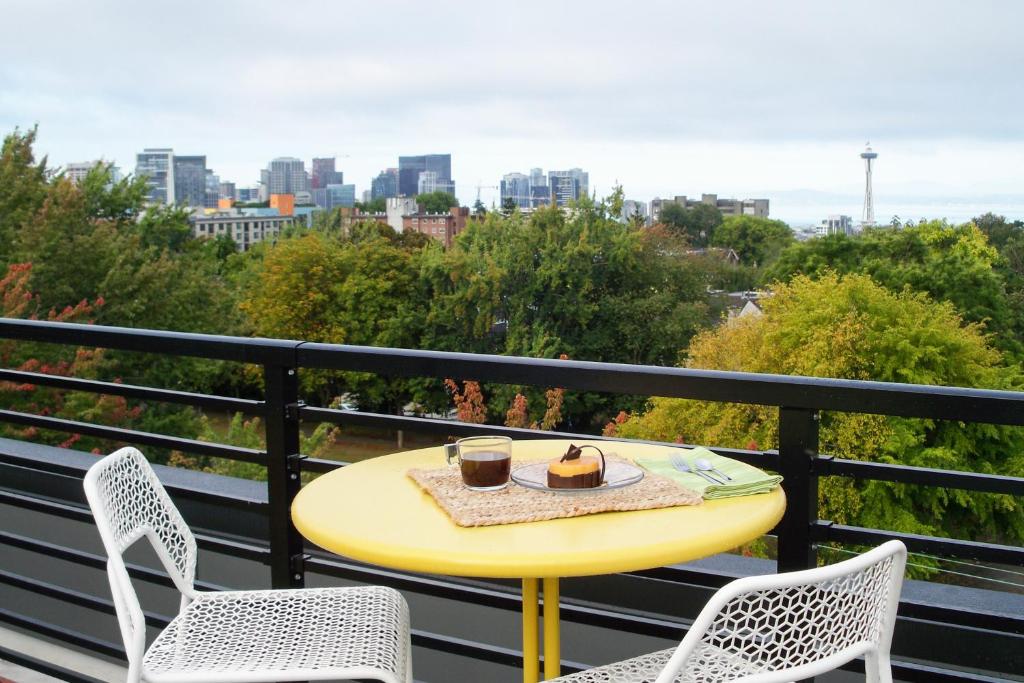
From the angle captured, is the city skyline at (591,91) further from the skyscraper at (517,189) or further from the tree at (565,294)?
the tree at (565,294)

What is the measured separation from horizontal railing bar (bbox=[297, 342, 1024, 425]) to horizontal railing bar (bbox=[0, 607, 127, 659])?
87 cm

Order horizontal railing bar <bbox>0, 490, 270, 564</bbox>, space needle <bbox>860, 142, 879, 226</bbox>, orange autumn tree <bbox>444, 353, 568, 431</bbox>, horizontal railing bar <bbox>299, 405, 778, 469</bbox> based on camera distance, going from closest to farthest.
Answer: horizontal railing bar <bbox>299, 405, 778, 469</bbox>, horizontal railing bar <bbox>0, 490, 270, 564</bbox>, orange autumn tree <bbox>444, 353, 568, 431</bbox>, space needle <bbox>860, 142, 879, 226</bbox>

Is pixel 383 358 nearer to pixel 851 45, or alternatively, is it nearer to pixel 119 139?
pixel 851 45

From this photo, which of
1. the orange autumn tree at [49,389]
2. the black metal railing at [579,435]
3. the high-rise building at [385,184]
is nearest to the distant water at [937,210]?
the high-rise building at [385,184]

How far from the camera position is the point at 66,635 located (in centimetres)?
239

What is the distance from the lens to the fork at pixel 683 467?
61.0 inches

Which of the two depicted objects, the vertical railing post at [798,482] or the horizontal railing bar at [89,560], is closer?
the vertical railing post at [798,482]

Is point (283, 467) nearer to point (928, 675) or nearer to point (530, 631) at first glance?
point (530, 631)

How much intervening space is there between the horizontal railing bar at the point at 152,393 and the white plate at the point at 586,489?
1.88 feet

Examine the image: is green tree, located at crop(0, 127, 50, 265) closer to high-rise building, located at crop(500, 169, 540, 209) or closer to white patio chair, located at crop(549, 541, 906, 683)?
high-rise building, located at crop(500, 169, 540, 209)

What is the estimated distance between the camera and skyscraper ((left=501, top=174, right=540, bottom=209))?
41.3m

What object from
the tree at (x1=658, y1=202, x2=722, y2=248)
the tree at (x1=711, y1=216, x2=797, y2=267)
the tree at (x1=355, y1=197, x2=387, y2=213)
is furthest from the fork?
the tree at (x1=711, y1=216, x2=797, y2=267)

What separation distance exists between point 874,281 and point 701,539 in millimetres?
28974

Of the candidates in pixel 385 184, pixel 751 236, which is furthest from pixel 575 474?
pixel 385 184
